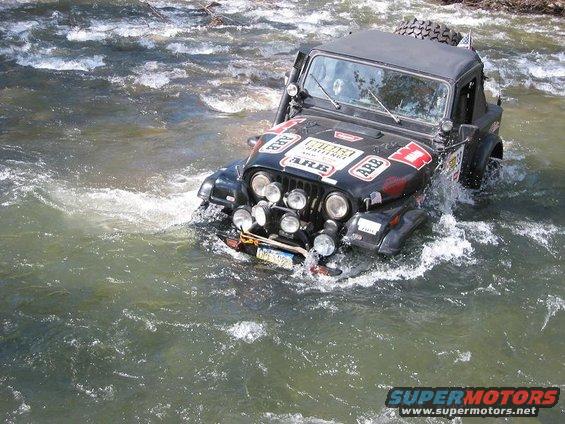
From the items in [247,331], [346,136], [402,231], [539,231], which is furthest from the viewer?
[539,231]

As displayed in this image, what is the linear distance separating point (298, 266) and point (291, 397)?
5.08 ft

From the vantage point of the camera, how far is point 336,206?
697 centimetres

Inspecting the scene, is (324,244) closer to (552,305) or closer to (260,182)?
(260,182)

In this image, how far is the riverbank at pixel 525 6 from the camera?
1945cm

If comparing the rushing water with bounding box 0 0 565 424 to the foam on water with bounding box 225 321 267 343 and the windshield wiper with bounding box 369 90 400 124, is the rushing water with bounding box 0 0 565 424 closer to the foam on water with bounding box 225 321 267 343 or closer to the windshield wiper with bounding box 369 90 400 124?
the foam on water with bounding box 225 321 267 343

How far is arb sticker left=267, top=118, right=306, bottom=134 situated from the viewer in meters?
7.82

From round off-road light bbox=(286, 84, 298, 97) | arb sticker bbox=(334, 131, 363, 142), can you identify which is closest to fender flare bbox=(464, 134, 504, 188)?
arb sticker bbox=(334, 131, 363, 142)

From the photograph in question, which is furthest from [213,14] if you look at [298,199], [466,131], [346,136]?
[298,199]

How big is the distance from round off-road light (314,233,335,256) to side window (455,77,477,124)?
7.57 ft

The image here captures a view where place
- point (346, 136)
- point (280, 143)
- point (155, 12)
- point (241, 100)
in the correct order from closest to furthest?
point (280, 143) → point (346, 136) → point (241, 100) → point (155, 12)

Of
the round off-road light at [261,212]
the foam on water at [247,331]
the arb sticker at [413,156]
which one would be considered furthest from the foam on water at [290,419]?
the arb sticker at [413,156]

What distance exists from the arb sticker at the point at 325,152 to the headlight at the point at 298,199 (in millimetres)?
367

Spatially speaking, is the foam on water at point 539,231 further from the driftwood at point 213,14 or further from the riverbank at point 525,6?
the riverbank at point 525,6

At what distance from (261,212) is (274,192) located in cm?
22
